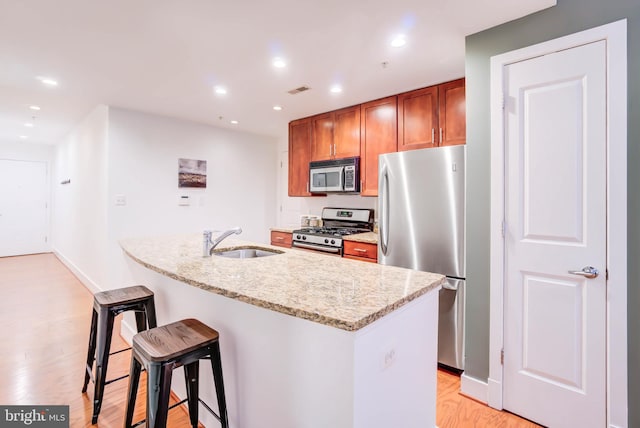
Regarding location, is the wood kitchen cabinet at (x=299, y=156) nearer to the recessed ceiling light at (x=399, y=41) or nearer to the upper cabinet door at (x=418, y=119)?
the upper cabinet door at (x=418, y=119)

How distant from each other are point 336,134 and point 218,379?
9.73 feet

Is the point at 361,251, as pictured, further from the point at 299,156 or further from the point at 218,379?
the point at 218,379

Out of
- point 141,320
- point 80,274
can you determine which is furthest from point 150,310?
point 80,274

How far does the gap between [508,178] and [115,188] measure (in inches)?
157

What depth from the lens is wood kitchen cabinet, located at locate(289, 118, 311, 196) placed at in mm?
4125

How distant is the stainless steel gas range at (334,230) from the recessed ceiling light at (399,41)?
183 centimetres

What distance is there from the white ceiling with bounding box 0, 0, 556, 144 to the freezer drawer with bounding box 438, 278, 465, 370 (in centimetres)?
174

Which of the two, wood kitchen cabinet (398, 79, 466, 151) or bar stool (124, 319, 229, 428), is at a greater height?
wood kitchen cabinet (398, 79, 466, 151)

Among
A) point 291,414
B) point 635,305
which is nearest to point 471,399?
point 635,305

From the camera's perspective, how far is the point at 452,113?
2.80m

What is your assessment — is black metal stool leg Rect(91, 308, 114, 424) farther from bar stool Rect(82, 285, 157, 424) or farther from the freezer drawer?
the freezer drawer

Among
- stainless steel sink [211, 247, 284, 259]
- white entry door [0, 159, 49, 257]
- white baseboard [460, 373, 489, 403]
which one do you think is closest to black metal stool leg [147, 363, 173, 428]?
stainless steel sink [211, 247, 284, 259]

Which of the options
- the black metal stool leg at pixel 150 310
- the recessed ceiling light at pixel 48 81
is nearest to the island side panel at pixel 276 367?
the black metal stool leg at pixel 150 310

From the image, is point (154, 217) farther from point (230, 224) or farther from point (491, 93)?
point (491, 93)
